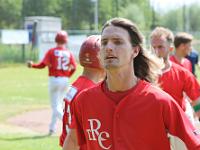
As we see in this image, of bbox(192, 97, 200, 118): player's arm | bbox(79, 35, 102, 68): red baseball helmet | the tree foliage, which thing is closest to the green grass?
bbox(192, 97, 200, 118): player's arm

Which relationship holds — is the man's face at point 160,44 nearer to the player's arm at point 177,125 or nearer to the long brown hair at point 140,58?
the long brown hair at point 140,58

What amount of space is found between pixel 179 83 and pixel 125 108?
3.09 m

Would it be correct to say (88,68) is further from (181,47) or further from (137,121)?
(181,47)

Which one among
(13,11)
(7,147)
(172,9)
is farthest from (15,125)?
(172,9)

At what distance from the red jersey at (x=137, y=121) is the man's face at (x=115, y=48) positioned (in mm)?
225

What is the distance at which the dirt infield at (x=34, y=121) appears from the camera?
12633mm

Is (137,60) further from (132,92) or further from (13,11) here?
(13,11)

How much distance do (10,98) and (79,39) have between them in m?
25.8

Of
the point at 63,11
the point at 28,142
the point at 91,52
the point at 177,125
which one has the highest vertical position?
the point at 63,11

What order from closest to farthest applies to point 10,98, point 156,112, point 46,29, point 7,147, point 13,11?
point 156,112 → point 7,147 → point 10,98 → point 46,29 → point 13,11

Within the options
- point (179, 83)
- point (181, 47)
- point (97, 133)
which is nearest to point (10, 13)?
point (181, 47)

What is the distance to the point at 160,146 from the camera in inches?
138

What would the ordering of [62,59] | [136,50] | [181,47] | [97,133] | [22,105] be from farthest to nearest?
[22,105] < [62,59] < [181,47] < [136,50] < [97,133]

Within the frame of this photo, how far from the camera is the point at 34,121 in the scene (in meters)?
13.8
